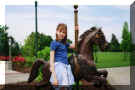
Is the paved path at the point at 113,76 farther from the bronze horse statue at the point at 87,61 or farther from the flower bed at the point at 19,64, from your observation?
the bronze horse statue at the point at 87,61

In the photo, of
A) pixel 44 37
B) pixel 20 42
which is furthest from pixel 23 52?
pixel 44 37

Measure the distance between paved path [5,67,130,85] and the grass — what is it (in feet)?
0.59

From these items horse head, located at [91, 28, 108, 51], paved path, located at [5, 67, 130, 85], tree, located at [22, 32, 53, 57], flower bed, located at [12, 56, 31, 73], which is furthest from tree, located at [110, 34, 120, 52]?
flower bed, located at [12, 56, 31, 73]

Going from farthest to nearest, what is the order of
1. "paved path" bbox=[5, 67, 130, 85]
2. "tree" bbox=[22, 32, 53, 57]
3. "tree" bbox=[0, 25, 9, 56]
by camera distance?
"paved path" bbox=[5, 67, 130, 85] < "tree" bbox=[0, 25, 9, 56] < "tree" bbox=[22, 32, 53, 57]

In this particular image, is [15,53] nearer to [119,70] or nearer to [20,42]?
[20,42]

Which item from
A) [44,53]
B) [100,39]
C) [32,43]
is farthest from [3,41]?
[100,39]

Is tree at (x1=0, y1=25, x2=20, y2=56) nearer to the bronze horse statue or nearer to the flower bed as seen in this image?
the flower bed

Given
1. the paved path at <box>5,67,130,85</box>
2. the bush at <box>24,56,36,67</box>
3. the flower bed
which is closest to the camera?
the bush at <box>24,56,36,67</box>

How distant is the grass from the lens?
5709 mm

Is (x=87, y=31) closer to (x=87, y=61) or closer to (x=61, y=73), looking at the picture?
(x=87, y=61)

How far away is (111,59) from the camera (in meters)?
6.07

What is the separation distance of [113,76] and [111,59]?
23.3 inches

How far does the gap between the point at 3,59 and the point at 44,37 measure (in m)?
1.81

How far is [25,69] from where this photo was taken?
596 centimetres
